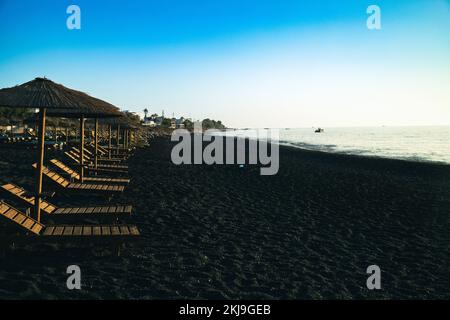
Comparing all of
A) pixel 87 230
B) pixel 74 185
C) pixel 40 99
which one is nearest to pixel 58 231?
pixel 87 230

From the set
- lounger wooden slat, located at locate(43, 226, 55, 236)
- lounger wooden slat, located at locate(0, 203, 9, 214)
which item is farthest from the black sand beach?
lounger wooden slat, located at locate(0, 203, 9, 214)

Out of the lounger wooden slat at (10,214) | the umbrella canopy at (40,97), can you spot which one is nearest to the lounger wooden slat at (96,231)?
the lounger wooden slat at (10,214)

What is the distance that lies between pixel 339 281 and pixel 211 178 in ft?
33.7

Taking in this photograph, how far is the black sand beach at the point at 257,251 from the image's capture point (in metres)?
4.90

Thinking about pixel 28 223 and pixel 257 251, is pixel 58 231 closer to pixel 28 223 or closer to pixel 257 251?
pixel 28 223

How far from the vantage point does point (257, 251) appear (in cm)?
645

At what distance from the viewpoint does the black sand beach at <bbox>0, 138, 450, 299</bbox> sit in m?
4.90

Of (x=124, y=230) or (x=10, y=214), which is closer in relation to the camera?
(x=10, y=214)

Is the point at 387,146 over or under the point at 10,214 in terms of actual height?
over

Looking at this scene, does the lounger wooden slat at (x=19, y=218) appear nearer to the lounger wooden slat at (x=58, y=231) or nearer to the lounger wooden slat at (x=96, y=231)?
the lounger wooden slat at (x=58, y=231)

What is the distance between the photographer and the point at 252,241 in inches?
276

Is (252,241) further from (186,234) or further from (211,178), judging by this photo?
(211,178)

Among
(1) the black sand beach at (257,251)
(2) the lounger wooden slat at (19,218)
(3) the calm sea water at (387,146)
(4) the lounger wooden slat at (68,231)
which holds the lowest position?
(1) the black sand beach at (257,251)

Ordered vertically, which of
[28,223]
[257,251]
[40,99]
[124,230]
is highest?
[40,99]
